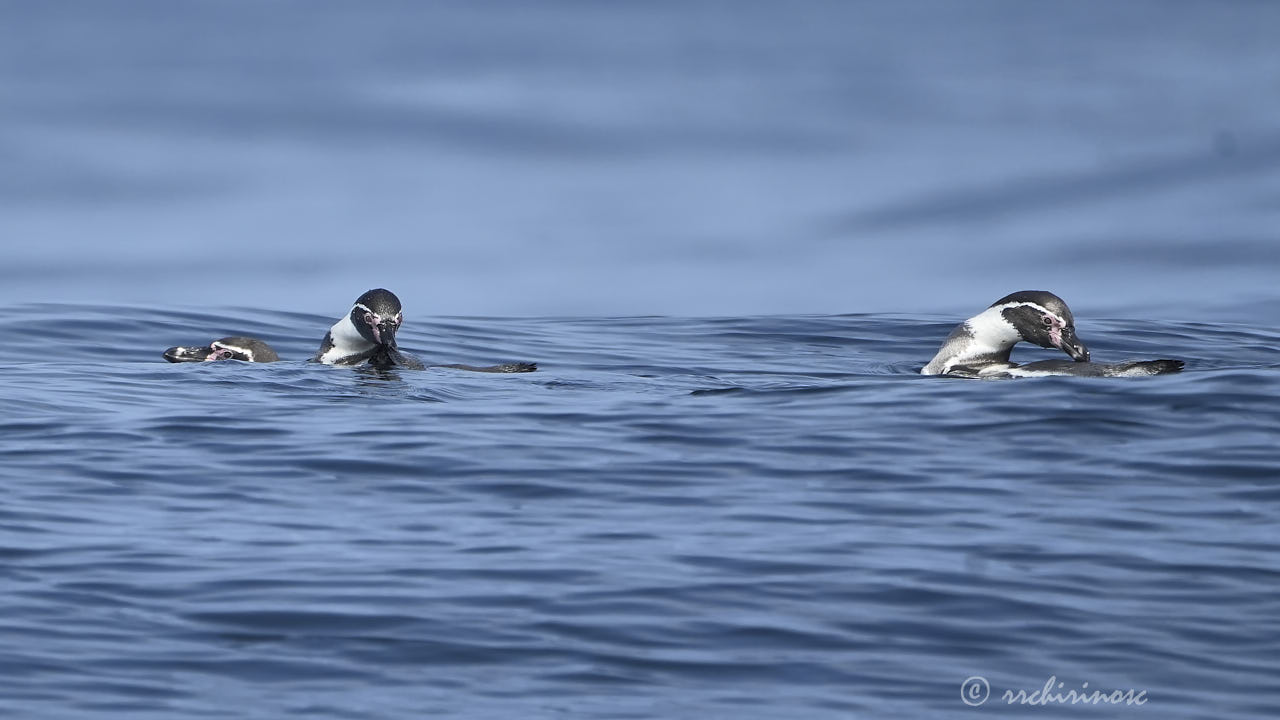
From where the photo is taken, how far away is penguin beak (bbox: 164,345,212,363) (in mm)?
16141

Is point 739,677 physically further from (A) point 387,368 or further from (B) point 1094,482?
(A) point 387,368

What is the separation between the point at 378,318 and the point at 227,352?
1.40 meters

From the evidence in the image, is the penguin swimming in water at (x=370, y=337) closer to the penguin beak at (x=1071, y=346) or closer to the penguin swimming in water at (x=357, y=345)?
the penguin swimming in water at (x=357, y=345)

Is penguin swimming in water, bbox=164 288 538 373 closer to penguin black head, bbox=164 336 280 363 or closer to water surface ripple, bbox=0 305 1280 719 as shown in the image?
penguin black head, bbox=164 336 280 363

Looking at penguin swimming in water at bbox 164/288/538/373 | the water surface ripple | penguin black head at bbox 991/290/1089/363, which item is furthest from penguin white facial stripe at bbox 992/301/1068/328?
penguin swimming in water at bbox 164/288/538/373

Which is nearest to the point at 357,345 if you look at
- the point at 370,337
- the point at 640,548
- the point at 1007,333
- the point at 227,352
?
the point at 370,337

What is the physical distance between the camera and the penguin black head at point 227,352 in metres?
16.0

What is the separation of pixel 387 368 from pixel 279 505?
6576 mm

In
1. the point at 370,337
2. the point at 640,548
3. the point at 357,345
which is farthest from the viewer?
the point at 357,345

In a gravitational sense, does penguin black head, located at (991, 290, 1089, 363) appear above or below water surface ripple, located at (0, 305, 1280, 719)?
above

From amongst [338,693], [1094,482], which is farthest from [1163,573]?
[338,693]

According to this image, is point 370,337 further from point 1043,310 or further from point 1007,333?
point 1043,310

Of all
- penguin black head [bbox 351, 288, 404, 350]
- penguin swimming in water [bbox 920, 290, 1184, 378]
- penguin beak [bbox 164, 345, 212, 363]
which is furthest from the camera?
penguin beak [bbox 164, 345, 212, 363]

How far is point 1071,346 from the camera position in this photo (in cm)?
1498
